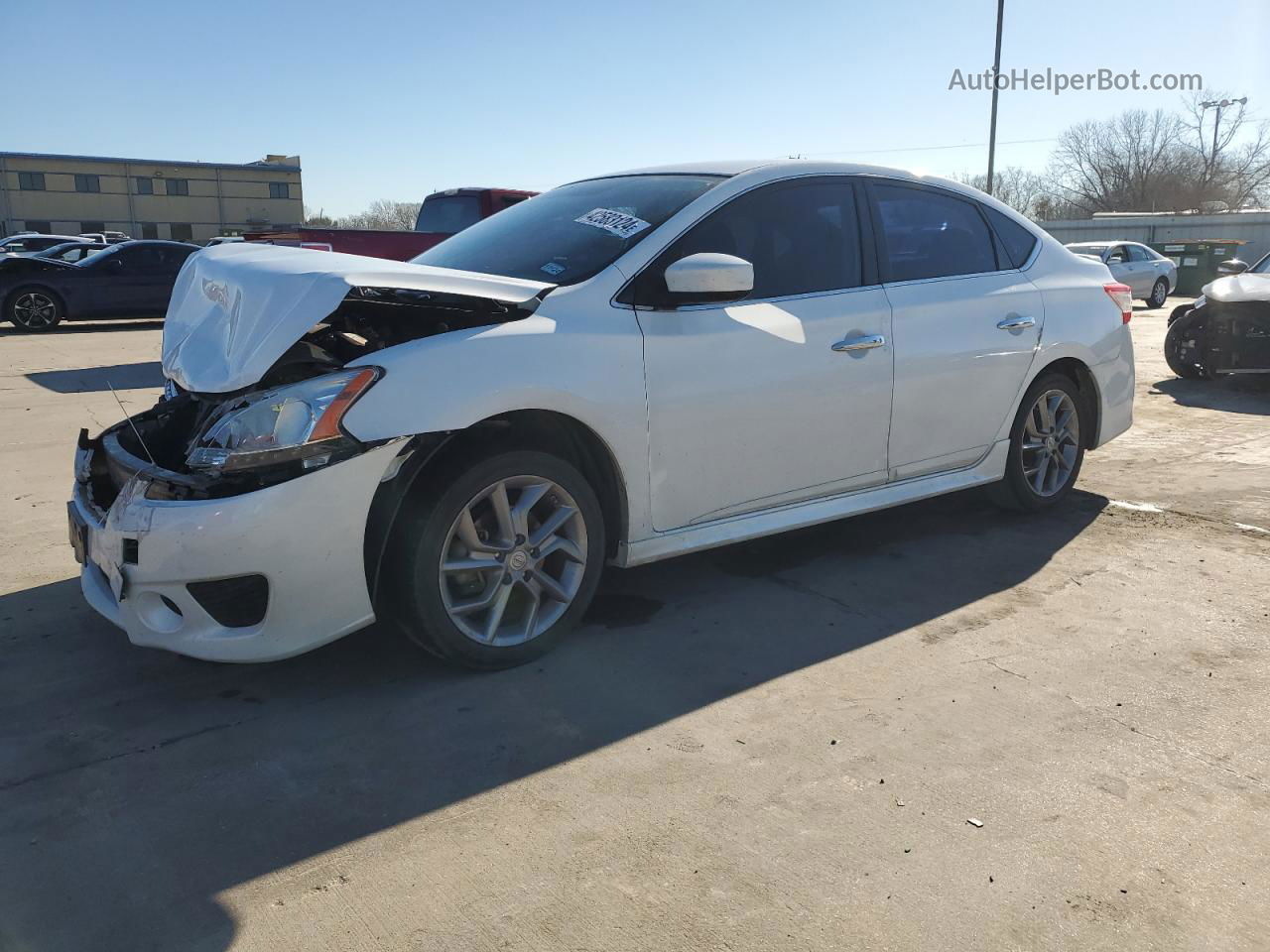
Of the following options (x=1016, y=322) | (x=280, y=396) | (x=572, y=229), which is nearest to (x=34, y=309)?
(x=572, y=229)

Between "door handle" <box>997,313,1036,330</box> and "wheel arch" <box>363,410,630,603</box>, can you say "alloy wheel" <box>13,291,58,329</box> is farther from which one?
"door handle" <box>997,313,1036,330</box>

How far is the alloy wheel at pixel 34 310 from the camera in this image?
1554 centimetres

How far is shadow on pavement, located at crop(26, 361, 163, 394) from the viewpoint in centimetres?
963

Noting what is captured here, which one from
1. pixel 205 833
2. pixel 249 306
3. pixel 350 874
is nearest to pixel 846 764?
pixel 350 874

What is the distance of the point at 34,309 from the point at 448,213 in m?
7.05

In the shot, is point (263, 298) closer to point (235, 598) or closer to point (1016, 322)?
point (235, 598)

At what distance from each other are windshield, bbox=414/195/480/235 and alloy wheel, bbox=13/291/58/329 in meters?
6.37

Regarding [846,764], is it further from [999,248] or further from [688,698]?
[999,248]

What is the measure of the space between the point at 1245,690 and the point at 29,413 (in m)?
8.37

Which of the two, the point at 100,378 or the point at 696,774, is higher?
the point at 100,378

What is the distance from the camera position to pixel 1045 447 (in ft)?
17.3

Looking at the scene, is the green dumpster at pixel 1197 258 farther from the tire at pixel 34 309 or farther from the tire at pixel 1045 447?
the tire at pixel 34 309

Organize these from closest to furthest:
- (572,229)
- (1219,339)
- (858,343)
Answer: (572,229) < (858,343) < (1219,339)

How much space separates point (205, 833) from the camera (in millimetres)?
2543
